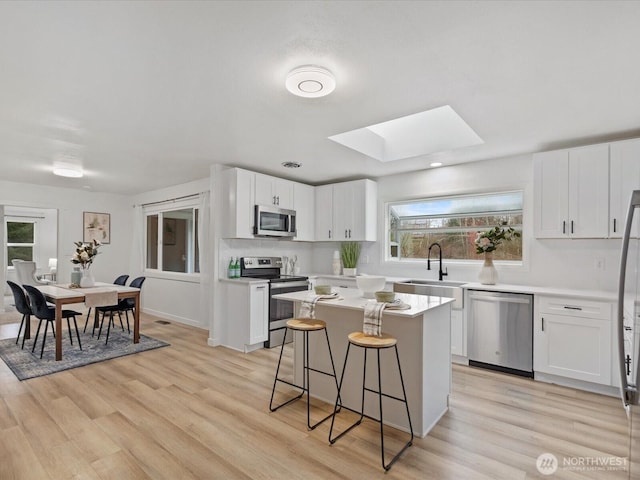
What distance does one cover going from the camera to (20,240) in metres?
7.93

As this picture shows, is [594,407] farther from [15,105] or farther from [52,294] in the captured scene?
[52,294]

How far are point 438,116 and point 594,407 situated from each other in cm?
297

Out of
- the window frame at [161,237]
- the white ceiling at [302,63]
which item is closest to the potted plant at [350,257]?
the white ceiling at [302,63]

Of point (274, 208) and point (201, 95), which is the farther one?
point (274, 208)

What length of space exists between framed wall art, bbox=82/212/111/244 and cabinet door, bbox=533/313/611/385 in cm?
736

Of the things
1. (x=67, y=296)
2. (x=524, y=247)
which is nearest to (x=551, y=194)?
(x=524, y=247)

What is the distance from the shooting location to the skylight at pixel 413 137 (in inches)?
141

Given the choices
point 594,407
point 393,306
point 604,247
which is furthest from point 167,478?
point 604,247

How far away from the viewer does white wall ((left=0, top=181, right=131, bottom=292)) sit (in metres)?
5.95

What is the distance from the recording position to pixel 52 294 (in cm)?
411

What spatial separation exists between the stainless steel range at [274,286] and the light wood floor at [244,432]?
3.65 feet

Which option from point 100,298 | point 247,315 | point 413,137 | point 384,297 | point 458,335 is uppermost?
point 413,137

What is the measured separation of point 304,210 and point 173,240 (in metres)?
2.65

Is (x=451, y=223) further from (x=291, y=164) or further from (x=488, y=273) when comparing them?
(x=291, y=164)
